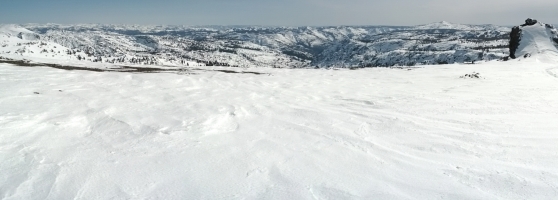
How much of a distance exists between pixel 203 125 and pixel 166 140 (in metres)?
1.55

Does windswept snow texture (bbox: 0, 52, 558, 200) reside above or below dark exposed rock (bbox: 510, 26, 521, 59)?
below

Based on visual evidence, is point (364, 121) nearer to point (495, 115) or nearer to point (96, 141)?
point (495, 115)

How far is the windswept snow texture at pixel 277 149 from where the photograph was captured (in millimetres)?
5316

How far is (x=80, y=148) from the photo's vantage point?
7.34 m

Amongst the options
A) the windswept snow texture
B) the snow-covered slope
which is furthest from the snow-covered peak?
the windswept snow texture

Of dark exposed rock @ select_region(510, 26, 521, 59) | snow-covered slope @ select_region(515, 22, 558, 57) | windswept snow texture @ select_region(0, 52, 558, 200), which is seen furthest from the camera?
dark exposed rock @ select_region(510, 26, 521, 59)

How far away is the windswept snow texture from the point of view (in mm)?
5316

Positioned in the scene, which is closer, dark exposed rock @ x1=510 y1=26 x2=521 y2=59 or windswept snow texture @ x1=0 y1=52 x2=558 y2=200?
windswept snow texture @ x1=0 y1=52 x2=558 y2=200

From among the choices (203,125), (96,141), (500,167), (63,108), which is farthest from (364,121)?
(63,108)

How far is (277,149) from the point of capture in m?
7.33

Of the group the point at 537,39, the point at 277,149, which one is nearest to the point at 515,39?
the point at 537,39

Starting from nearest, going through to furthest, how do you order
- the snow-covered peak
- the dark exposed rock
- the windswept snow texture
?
the windswept snow texture
the snow-covered peak
the dark exposed rock

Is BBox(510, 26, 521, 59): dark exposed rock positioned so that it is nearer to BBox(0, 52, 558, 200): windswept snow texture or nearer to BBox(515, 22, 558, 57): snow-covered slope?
BBox(515, 22, 558, 57): snow-covered slope

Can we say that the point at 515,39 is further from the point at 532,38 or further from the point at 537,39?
the point at 537,39
